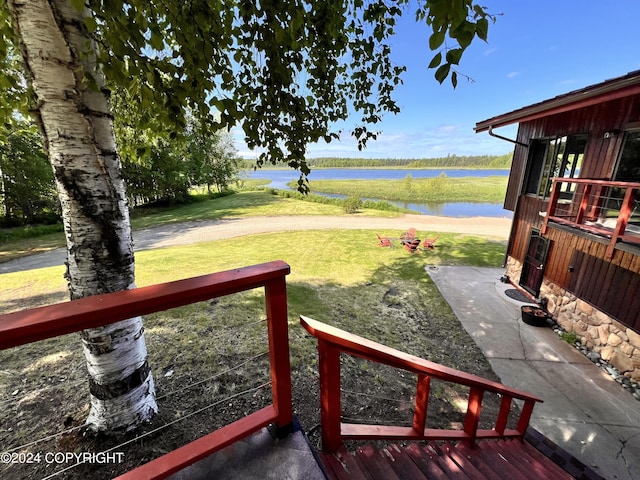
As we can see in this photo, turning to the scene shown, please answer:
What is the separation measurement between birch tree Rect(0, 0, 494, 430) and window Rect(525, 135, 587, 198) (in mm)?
5854

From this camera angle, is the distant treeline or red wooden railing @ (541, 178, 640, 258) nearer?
red wooden railing @ (541, 178, 640, 258)

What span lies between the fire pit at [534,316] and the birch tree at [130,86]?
6.24 m

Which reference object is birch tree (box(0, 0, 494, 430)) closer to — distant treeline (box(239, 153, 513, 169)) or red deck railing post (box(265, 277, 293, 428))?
red deck railing post (box(265, 277, 293, 428))

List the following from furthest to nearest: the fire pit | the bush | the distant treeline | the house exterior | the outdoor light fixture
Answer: the distant treeline → the bush → the fire pit → the outdoor light fixture → the house exterior

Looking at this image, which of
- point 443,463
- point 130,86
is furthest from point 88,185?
point 443,463

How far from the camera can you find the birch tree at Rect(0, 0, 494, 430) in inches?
48.0

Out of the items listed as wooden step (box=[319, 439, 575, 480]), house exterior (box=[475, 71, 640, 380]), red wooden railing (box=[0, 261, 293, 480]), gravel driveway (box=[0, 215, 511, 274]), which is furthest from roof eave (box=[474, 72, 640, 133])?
gravel driveway (box=[0, 215, 511, 274])

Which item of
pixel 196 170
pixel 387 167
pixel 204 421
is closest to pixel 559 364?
pixel 204 421

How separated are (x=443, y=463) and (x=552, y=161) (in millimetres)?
7351

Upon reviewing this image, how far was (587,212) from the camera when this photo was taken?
223 inches

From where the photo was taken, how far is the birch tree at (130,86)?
1220 mm

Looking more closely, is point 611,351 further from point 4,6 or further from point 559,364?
point 4,6

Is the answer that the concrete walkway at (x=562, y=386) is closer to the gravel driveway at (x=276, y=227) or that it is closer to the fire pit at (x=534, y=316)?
the fire pit at (x=534, y=316)

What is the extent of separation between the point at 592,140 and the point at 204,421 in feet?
26.3
